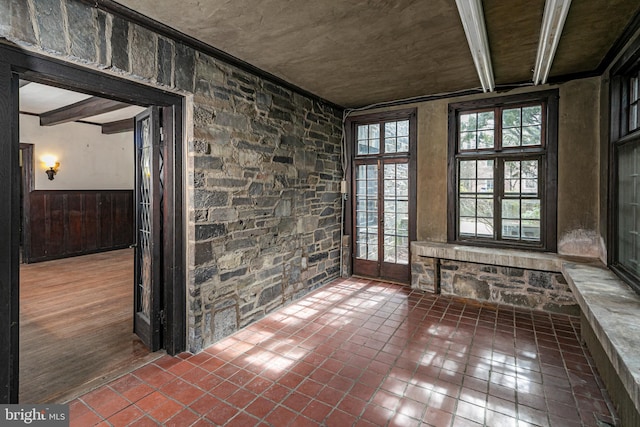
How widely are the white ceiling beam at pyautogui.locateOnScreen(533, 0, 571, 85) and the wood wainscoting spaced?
332 inches

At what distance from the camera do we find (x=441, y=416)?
2.11m

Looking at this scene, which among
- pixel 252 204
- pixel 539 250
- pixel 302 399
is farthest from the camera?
pixel 539 250

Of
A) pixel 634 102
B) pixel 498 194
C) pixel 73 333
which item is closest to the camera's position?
pixel 634 102

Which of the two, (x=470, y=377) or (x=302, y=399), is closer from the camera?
(x=302, y=399)

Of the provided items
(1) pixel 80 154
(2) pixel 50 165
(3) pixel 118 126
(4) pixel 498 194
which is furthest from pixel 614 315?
(1) pixel 80 154

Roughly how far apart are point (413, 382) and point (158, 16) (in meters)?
3.40

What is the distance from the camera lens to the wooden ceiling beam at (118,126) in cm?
674

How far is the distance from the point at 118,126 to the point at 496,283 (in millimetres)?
7865

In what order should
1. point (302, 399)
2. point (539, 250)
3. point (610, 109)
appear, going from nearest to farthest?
point (302, 399) → point (610, 109) → point (539, 250)

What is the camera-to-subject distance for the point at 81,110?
5242mm

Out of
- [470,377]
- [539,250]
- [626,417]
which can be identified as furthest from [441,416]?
[539,250]

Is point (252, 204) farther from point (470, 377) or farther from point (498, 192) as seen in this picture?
point (498, 192)

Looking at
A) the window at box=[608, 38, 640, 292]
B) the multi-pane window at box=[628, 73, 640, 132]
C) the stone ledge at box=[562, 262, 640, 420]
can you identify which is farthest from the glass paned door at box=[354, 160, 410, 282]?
the multi-pane window at box=[628, 73, 640, 132]

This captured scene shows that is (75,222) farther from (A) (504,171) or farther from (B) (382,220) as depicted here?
(A) (504,171)
